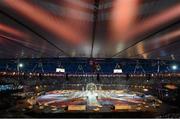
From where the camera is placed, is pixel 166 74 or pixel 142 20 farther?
pixel 166 74

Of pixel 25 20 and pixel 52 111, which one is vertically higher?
pixel 25 20

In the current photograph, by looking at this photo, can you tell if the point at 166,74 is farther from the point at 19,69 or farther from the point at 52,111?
the point at 52,111

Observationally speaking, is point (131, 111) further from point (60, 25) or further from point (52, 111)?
point (60, 25)

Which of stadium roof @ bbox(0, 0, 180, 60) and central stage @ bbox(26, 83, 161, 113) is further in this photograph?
central stage @ bbox(26, 83, 161, 113)

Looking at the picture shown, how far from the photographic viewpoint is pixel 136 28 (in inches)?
205

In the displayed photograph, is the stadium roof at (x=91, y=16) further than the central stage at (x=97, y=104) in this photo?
No

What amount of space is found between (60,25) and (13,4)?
1476 mm

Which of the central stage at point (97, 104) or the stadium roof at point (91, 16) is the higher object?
the stadium roof at point (91, 16)

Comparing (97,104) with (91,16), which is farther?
(97,104)

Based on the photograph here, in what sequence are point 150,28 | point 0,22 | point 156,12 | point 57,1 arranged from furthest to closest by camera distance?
point 150,28, point 0,22, point 156,12, point 57,1

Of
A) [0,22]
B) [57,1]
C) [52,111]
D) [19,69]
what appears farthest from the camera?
[19,69]

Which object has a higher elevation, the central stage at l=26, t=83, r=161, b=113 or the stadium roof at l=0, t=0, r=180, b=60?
the stadium roof at l=0, t=0, r=180, b=60

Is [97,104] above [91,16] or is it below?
below

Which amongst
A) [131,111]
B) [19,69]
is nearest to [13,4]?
[131,111]
